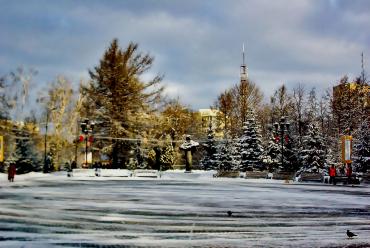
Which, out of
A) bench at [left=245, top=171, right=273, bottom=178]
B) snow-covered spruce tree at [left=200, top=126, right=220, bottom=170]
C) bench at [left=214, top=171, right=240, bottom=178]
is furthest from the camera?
snow-covered spruce tree at [left=200, top=126, right=220, bottom=170]

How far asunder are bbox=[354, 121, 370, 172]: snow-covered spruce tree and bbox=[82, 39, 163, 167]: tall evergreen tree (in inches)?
1006

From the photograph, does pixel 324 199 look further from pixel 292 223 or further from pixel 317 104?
pixel 317 104

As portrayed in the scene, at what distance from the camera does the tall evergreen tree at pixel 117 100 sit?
57.1 metres

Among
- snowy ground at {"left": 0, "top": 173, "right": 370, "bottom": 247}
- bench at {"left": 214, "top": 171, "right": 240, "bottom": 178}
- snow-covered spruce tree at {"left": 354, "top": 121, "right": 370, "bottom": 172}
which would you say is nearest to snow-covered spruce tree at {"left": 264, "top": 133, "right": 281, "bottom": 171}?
bench at {"left": 214, "top": 171, "right": 240, "bottom": 178}

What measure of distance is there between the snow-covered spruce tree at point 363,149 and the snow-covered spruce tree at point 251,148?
40.9 feet

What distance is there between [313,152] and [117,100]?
2355 cm

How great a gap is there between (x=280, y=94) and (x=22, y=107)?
1334 inches

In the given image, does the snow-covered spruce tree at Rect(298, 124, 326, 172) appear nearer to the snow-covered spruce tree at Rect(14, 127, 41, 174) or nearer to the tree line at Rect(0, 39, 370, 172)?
the tree line at Rect(0, 39, 370, 172)

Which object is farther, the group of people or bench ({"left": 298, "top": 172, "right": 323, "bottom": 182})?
bench ({"left": 298, "top": 172, "right": 323, "bottom": 182})

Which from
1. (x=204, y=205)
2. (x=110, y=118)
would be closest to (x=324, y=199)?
(x=204, y=205)

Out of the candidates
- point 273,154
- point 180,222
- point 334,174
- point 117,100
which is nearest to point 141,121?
point 117,100

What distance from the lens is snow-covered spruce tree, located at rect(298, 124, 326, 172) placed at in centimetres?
4853

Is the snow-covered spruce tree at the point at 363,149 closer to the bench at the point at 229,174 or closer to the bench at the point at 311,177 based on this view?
the bench at the point at 311,177

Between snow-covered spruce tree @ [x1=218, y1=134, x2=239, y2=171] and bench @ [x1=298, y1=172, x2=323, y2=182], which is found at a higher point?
snow-covered spruce tree @ [x1=218, y1=134, x2=239, y2=171]
